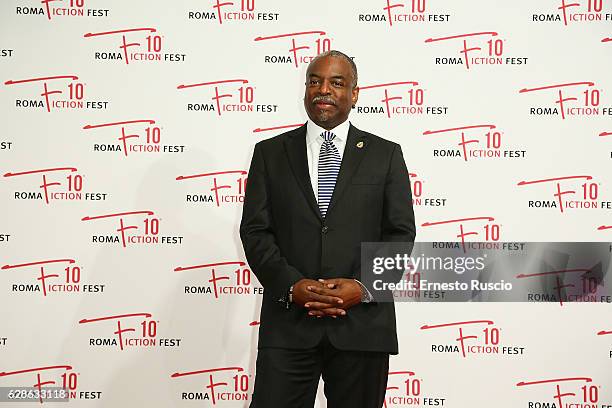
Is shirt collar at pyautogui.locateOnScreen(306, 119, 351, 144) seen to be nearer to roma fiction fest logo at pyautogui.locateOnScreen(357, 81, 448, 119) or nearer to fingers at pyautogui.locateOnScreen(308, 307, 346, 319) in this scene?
fingers at pyautogui.locateOnScreen(308, 307, 346, 319)

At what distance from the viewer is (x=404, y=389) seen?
349 cm

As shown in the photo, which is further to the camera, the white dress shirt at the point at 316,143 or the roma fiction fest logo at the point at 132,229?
the roma fiction fest logo at the point at 132,229

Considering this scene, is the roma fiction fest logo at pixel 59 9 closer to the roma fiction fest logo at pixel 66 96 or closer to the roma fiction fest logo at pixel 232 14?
the roma fiction fest logo at pixel 66 96

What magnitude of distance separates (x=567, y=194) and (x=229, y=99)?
5.64 feet

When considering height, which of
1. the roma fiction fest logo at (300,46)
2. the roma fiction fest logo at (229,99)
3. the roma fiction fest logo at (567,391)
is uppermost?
the roma fiction fest logo at (300,46)

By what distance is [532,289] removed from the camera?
3.47 meters

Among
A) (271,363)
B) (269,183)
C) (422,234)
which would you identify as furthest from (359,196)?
(422,234)

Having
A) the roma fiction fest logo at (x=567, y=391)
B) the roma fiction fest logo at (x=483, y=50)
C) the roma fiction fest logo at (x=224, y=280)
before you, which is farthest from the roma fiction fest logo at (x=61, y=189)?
the roma fiction fest logo at (x=567, y=391)

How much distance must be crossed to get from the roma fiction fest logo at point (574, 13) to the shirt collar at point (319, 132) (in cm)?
152

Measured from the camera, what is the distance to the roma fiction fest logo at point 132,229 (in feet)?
11.6

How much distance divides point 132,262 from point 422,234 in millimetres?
1432

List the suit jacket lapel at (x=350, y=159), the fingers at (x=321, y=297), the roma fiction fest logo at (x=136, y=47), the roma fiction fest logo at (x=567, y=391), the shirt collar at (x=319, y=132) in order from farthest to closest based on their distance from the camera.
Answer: the roma fiction fest logo at (x=136, y=47) → the roma fiction fest logo at (x=567, y=391) → the shirt collar at (x=319, y=132) → the suit jacket lapel at (x=350, y=159) → the fingers at (x=321, y=297)

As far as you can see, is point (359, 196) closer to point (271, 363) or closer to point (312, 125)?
point (312, 125)

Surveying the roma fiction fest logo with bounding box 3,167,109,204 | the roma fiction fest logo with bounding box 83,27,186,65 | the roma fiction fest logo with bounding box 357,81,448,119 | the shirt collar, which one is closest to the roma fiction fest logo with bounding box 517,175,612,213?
the roma fiction fest logo with bounding box 357,81,448,119
